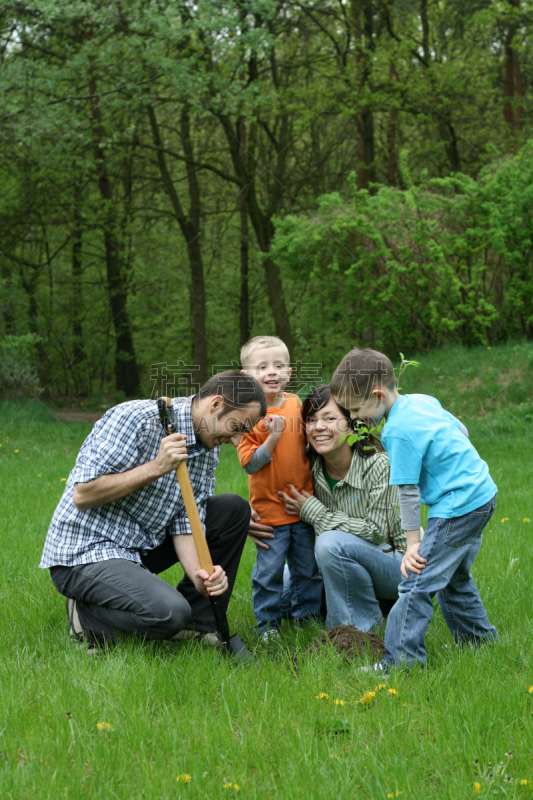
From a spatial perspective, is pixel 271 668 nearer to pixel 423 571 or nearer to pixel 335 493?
pixel 423 571

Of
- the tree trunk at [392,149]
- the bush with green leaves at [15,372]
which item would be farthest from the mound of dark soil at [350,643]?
the tree trunk at [392,149]

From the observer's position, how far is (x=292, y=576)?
4141 millimetres

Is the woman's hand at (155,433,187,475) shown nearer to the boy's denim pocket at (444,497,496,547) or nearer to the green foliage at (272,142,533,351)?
the boy's denim pocket at (444,497,496,547)

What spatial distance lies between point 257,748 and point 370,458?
5.75ft

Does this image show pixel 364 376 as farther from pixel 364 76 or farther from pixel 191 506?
pixel 364 76

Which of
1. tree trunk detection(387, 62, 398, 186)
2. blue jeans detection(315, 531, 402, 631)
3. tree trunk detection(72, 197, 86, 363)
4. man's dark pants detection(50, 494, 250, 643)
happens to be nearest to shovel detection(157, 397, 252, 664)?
man's dark pants detection(50, 494, 250, 643)

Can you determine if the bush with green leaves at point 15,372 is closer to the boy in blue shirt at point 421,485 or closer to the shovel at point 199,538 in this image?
the shovel at point 199,538

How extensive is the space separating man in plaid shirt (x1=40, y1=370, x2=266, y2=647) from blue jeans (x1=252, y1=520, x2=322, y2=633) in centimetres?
32

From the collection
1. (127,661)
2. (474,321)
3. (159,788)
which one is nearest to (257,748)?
(159,788)

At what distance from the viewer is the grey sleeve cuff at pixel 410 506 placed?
2.99m

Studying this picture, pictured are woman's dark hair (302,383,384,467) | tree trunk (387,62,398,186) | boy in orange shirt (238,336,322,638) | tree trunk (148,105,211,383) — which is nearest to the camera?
woman's dark hair (302,383,384,467)

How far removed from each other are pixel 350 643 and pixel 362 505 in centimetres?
75

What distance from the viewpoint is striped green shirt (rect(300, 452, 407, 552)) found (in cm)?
372

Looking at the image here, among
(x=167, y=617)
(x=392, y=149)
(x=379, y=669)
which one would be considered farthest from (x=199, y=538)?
(x=392, y=149)
